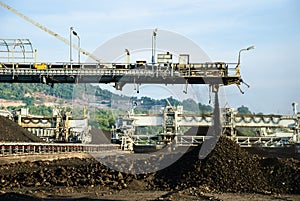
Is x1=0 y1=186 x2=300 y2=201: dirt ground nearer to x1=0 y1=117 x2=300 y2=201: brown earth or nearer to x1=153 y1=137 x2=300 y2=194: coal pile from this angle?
x1=0 y1=117 x2=300 y2=201: brown earth

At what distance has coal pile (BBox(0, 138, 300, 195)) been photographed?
83.4 feet

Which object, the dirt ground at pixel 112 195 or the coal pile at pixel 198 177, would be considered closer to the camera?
the dirt ground at pixel 112 195

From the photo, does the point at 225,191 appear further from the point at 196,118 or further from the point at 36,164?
the point at 196,118

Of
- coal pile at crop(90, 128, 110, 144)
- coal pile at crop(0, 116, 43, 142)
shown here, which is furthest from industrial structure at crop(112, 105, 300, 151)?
coal pile at crop(90, 128, 110, 144)

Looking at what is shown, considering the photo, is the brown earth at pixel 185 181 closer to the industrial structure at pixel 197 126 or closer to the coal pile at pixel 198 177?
the coal pile at pixel 198 177

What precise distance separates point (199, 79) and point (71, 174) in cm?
2079

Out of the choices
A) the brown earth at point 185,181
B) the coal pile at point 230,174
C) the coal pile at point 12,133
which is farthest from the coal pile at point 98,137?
the coal pile at point 230,174

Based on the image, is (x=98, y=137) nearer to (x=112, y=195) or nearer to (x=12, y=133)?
(x=12, y=133)

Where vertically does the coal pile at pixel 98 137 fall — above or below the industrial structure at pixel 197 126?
below

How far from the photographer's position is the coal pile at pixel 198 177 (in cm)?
2542

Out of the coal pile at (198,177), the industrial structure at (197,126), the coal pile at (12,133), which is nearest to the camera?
the coal pile at (198,177)

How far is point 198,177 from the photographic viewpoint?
26.3 m

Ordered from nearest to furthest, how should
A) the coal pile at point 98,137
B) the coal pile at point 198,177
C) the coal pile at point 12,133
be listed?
the coal pile at point 198,177 < the coal pile at point 12,133 < the coal pile at point 98,137

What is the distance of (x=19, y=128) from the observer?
60.7 meters
